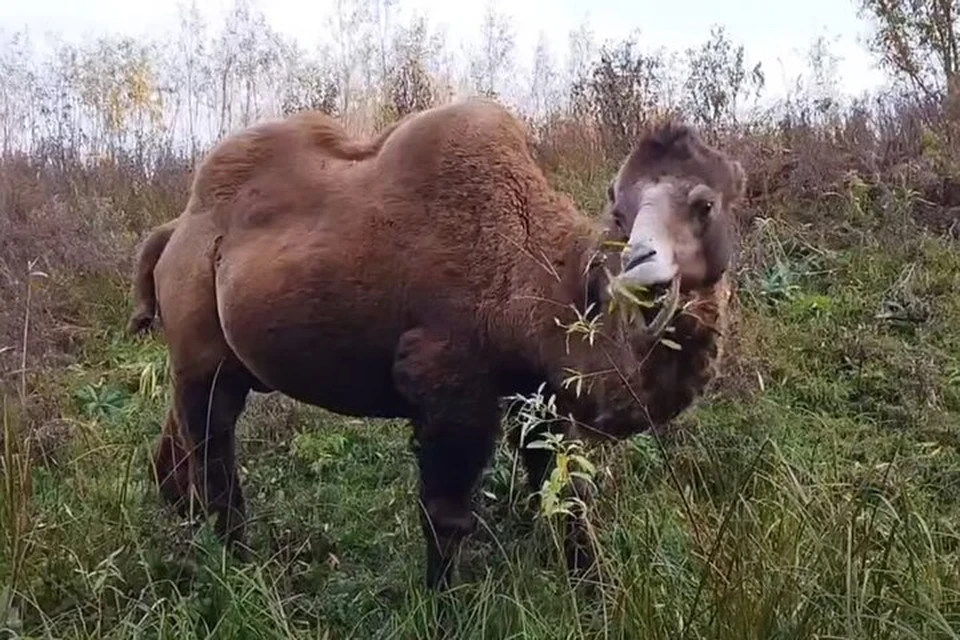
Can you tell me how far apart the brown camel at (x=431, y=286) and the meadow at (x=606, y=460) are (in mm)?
311

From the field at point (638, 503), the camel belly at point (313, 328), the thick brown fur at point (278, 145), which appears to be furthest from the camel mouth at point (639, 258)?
the thick brown fur at point (278, 145)

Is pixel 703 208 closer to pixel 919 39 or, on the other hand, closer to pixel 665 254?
pixel 665 254

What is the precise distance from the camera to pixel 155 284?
5.54 m

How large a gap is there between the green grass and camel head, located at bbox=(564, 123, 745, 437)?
0.28 m

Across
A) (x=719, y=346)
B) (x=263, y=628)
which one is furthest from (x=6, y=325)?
(x=719, y=346)

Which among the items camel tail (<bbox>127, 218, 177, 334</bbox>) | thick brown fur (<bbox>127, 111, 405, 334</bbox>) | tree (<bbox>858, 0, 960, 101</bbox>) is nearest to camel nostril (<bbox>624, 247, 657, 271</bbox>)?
thick brown fur (<bbox>127, 111, 405, 334</bbox>)

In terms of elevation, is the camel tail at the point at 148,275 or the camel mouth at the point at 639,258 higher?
the camel mouth at the point at 639,258

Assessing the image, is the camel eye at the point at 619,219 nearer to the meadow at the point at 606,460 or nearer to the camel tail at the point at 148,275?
the meadow at the point at 606,460

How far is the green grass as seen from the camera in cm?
319

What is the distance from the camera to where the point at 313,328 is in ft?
15.7

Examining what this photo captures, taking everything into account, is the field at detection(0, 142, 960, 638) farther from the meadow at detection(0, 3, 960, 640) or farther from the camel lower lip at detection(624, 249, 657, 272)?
the camel lower lip at detection(624, 249, 657, 272)

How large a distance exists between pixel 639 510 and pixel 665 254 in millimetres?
1126

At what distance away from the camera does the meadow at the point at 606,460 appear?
10.7ft

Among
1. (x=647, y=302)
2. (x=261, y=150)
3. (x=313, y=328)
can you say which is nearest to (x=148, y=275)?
(x=261, y=150)
